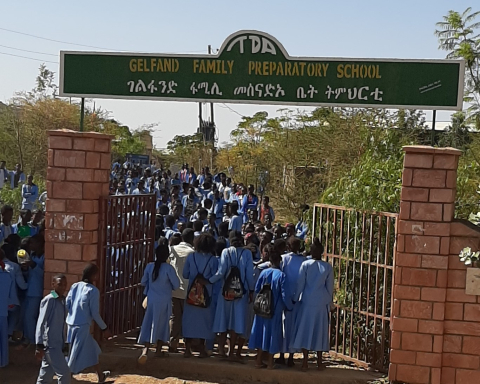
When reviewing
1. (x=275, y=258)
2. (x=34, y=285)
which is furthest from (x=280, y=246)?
(x=34, y=285)

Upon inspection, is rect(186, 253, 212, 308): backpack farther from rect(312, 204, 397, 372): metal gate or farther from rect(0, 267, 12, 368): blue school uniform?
rect(0, 267, 12, 368): blue school uniform

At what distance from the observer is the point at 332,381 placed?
779 centimetres

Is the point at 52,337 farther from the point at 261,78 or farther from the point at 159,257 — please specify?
the point at 261,78

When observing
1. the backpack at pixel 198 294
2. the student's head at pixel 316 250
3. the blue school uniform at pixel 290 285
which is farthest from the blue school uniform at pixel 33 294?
the student's head at pixel 316 250

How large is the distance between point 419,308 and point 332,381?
4.14ft

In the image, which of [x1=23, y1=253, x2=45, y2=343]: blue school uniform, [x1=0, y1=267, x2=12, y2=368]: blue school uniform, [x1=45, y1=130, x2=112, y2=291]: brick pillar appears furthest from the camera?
[x1=23, y1=253, x2=45, y2=343]: blue school uniform

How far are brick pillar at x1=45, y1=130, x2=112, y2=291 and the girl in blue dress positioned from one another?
3.73 feet

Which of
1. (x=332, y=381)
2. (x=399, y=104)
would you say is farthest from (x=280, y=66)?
(x=332, y=381)

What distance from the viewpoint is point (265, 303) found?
7.91 m

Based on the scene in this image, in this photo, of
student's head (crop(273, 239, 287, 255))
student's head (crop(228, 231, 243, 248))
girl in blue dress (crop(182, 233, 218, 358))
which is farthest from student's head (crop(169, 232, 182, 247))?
student's head (crop(273, 239, 287, 255))

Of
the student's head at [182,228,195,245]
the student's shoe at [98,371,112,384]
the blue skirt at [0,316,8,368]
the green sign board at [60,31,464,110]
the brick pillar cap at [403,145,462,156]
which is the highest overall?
the green sign board at [60,31,464,110]

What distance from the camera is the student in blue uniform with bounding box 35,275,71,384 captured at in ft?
22.4

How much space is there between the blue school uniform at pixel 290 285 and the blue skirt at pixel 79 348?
218cm

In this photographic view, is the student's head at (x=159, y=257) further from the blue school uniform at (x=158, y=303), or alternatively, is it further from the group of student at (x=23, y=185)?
the group of student at (x=23, y=185)
